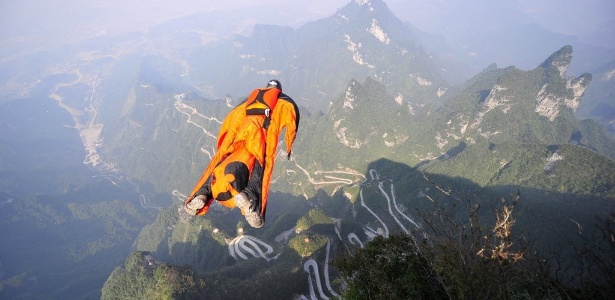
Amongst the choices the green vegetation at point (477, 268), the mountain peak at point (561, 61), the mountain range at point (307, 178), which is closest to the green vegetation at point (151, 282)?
the mountain range at point (307, 178)

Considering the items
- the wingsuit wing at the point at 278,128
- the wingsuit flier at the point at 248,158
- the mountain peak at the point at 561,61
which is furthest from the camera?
the mountain peak at the point at 561,61

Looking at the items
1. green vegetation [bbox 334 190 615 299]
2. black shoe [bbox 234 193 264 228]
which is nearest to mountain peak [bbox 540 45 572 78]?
green vegetation [bbox 334 190 615 299]

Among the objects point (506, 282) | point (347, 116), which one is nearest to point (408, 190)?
point (347, 116)

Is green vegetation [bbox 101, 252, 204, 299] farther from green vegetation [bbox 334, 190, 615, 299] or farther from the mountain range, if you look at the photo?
green vegetation [bbox 334, 190, 615, 299]

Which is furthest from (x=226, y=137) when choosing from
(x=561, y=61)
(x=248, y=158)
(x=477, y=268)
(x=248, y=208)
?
(x=561, y=61)

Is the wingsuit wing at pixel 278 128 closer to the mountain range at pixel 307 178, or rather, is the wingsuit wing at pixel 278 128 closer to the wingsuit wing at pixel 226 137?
the wingsuit wing at pixel 226 137

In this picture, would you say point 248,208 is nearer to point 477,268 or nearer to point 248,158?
point 248,158
